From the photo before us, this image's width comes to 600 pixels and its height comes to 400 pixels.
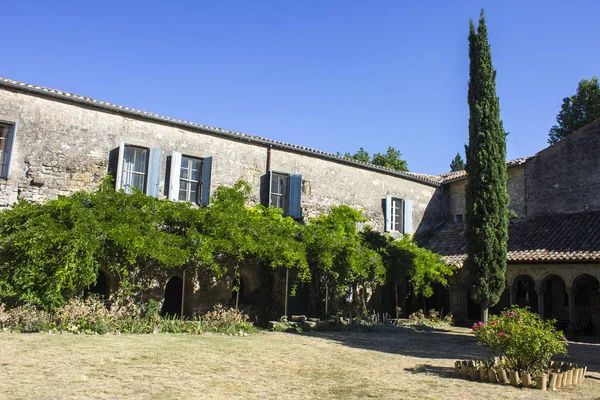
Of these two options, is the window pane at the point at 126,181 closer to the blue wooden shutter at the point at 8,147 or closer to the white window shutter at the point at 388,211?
the blue wooden shutter at the point at 8,147

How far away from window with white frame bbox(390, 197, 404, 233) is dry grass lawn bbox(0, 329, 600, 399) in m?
9.82

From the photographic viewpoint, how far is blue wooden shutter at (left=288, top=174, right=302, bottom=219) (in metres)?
18.7

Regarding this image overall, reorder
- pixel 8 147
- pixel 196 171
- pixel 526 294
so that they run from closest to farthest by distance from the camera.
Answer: pixel 8 147 < pixel 196 171 < pixel 526 294

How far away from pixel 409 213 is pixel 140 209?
12829 mm

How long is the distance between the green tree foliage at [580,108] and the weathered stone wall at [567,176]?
10.5 meters

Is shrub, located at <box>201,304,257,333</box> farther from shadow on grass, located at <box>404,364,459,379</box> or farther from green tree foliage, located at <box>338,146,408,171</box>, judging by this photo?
green tree foliage, located at <box>338,146,408,171</box>

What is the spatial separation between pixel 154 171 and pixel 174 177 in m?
0.70

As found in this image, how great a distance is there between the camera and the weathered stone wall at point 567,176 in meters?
19.4

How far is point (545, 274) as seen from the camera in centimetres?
1780

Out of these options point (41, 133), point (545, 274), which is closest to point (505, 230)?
point (545, 274)

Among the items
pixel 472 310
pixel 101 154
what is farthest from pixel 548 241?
pixel 101 154

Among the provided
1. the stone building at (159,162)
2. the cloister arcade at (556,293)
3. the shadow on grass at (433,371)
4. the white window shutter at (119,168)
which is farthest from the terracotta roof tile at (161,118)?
the shadow on grass at (433,371)

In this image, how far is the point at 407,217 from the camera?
22.6 meters

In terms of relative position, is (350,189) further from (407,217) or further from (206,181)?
(206,181)
